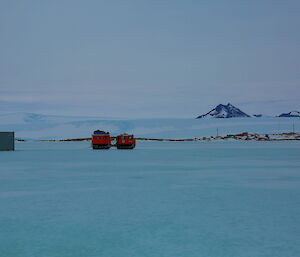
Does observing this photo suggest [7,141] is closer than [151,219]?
No

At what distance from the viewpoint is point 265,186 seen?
2444 centimetres

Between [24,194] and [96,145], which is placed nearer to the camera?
[24,194]

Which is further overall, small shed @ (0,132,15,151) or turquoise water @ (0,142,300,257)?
small shed @ (0,132,15,151)

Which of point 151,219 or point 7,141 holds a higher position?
point 7,141

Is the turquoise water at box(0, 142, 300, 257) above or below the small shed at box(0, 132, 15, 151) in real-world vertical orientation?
below

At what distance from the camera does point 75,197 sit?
2048 centimetres

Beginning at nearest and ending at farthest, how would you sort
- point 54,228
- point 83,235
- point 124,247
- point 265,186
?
1. point 124,247
2. point 83,235
3. point 54,228
4. point 265,186

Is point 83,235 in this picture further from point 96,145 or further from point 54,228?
point 96,145

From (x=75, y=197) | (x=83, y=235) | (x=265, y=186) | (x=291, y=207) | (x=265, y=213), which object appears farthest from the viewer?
(x=265, y=186)

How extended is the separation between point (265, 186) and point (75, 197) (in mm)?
9297

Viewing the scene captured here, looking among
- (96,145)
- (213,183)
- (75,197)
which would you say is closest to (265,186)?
(213,183)

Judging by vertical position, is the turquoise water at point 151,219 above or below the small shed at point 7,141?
below

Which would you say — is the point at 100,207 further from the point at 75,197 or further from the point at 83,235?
the point at 83,235

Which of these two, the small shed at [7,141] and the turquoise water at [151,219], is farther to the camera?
the small shed at [7,141]
